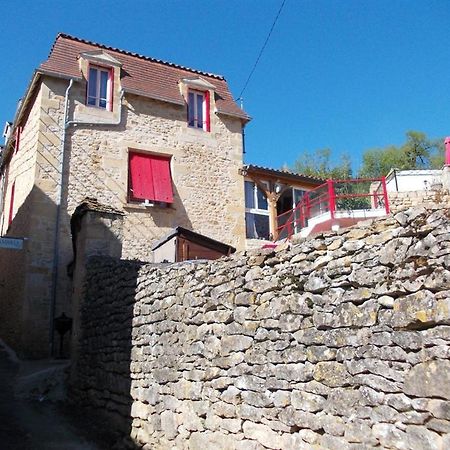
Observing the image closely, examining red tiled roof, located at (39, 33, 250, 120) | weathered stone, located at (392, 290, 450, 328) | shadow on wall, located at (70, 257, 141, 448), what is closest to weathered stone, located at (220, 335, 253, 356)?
weathered stone, located at (392, 290, 450, 328)

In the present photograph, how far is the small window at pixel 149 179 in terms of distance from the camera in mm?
14547

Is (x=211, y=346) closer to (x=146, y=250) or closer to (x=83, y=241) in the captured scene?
(x=83, y=241)

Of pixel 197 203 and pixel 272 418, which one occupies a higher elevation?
pixel 197 203

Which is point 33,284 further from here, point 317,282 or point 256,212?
point 317,282

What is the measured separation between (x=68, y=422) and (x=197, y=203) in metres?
9.31

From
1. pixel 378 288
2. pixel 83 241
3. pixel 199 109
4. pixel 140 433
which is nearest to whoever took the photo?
pixel 378 288

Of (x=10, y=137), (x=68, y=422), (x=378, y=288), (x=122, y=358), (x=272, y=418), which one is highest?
(x=10, y=137)

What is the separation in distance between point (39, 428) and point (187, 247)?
4.68 meters

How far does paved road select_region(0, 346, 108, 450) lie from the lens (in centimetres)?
594

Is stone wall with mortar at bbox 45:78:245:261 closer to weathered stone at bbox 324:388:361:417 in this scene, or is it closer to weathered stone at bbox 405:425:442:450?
weathered stone at bbox 324:388:361:417

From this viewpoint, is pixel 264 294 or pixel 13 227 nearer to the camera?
pixel 264 294

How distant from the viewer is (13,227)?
15.4 meters

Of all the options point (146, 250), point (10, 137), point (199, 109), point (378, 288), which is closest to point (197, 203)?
point (146, 250)

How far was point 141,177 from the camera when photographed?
14.8m
